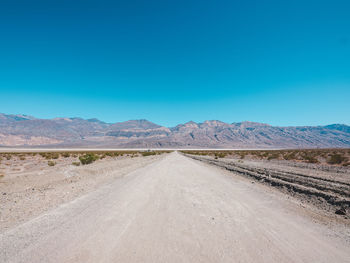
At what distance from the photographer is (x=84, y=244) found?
3418 millimetres

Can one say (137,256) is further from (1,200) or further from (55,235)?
(1,200)

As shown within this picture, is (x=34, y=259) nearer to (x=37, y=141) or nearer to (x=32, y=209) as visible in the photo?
(x=32, y=209)

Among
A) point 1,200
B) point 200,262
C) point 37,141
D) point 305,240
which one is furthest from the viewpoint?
point 37,141

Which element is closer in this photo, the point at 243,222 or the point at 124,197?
the point at 243,222

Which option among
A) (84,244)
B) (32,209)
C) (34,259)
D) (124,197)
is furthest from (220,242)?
(32,209)

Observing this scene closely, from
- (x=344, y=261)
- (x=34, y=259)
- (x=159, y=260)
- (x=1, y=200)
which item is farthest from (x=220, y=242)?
(x=1, y=200)

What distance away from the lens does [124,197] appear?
674 cm

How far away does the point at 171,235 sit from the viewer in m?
3.84

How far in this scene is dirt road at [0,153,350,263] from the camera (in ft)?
10.3

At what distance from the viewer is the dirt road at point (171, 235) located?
10.3ft

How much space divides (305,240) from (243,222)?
1.32 m

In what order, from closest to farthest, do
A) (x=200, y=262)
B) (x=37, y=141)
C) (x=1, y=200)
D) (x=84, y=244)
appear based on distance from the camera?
(x=200, y=262) → (x=84, y=244) → (x=1, y=200) → (x=37, y=141)

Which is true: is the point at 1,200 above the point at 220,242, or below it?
below

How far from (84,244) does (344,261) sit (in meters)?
4.84
